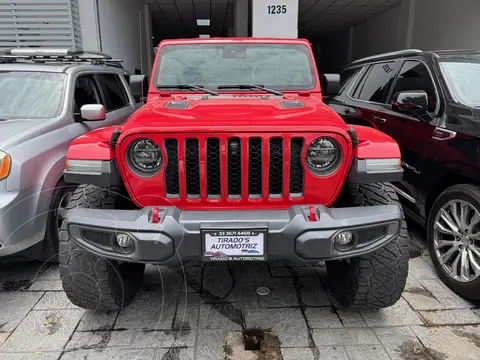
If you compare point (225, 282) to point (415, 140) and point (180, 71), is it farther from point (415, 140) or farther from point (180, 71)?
point (415, 140)

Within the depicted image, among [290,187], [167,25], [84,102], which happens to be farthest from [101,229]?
[167,25]

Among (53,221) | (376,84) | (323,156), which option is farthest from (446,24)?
(53,221)

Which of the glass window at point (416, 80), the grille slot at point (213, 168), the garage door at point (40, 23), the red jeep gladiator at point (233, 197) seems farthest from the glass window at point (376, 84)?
the garage door at point (40, 23)

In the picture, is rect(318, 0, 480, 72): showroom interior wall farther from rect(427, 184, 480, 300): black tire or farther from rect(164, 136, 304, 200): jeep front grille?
rect(164, 136, 304, 200): jeep front grille

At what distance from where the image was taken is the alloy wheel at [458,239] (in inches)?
119

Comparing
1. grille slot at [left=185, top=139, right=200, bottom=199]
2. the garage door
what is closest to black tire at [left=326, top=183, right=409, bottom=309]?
grille slot at [left=185, top=139, right=200, bottom=199]

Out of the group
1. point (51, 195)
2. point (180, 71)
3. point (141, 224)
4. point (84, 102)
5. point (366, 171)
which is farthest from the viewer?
point (84, 102)

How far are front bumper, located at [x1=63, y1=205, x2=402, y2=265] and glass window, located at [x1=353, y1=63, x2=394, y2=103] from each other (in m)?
2.75

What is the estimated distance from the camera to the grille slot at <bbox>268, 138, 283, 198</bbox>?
2.36 meters

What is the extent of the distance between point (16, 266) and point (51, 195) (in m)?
0.96

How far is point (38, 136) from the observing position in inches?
133

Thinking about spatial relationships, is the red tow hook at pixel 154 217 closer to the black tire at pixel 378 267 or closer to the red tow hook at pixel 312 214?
the red tow hook at pixel 312 214

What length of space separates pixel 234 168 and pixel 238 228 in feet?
1.26

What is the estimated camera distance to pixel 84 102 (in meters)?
4.42
